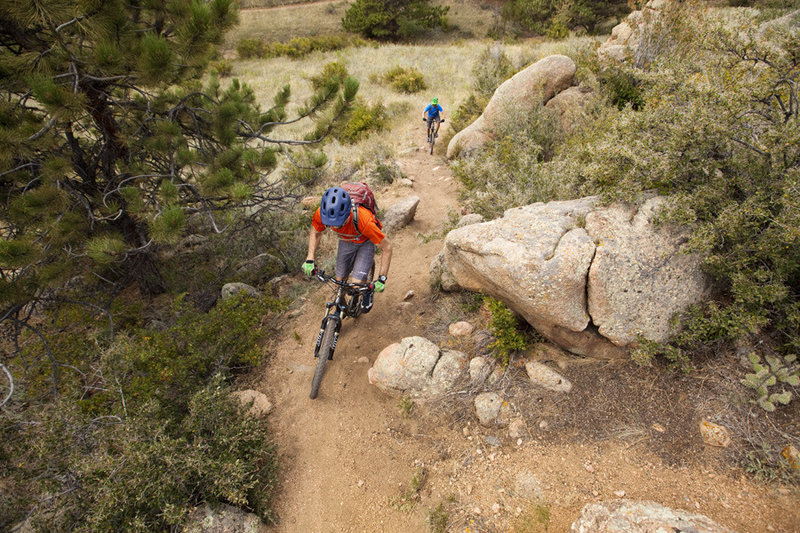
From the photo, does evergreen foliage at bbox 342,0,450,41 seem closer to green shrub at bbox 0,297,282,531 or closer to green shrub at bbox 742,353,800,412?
green shrub at bbox 0,297,282,531

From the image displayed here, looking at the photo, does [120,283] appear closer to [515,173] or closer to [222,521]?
[222,521]

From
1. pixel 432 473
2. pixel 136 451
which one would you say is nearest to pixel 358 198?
pixel 432 473

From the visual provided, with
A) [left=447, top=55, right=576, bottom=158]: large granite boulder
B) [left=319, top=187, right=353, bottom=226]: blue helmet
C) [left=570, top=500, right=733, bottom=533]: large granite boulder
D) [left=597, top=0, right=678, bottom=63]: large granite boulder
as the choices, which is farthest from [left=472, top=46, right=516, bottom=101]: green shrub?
[left=570, top=500, right=733, bottom=533]: large granite boulder

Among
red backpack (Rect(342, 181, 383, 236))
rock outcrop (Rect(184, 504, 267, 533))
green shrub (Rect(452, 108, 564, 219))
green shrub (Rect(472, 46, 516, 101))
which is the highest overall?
green shrub (Rect(472, 46, 516, 101))

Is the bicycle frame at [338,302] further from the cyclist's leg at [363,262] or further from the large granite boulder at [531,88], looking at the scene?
the large granite boulder at [531,88]

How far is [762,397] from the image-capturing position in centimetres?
318

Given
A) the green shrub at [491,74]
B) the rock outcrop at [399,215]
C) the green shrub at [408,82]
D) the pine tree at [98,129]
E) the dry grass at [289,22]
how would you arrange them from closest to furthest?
the pine tree at [98,129] < the rock outcrop at [399,215] < the green shrub at [491,74] < the green shrub at [408,82] < the dry grass at [289,22]

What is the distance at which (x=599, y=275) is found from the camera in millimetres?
3561

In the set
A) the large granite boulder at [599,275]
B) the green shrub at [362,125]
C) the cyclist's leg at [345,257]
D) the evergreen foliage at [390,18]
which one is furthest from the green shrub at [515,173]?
the evergreen foliage at [390,18]

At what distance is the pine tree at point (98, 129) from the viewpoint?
3.63 meters

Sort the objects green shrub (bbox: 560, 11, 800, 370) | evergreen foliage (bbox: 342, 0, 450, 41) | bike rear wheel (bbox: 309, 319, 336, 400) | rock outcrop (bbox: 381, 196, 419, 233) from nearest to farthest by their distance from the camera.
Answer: green shrub (bbox: 560, 11, 800, 370) → bike rear wheel (bbox: 309, 319, 336, 400) → rock outcrop (bbox: 381, 196, 419, 233) → evergreen foliage (bbox: 342, 0, 450, 41)

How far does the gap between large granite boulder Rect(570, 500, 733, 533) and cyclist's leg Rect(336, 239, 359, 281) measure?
3283 millimetres

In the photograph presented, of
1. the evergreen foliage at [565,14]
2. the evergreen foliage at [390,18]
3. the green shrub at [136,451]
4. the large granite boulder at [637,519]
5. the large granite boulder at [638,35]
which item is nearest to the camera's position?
the large granite boulder at [637,519]

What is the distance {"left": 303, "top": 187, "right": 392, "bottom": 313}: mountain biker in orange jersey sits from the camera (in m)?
3.72
